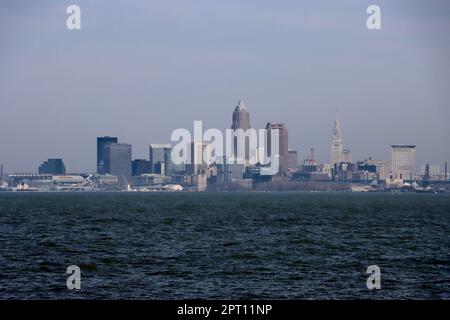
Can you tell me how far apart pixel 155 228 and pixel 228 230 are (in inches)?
292

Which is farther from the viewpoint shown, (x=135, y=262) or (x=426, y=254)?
(x=426, y=254)

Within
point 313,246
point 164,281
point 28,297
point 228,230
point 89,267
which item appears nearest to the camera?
point 28,297

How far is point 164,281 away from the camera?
123 ft

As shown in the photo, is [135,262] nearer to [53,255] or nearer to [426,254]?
[53,255]

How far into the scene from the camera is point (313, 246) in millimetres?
56906

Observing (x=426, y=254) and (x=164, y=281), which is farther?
(x=426, y=254)

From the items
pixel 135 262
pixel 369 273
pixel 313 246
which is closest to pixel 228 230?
pixel 313 246
